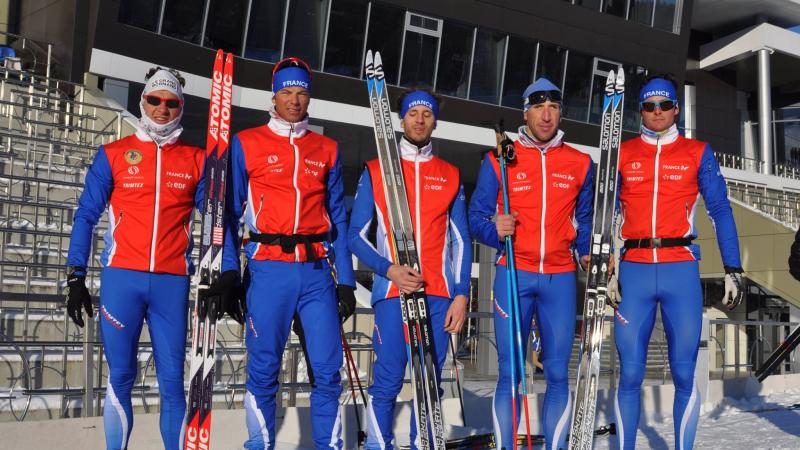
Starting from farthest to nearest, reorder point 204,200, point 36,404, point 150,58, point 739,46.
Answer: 1. point 739,46
2. point 150,58
3. point 36,404
4. point 204,200

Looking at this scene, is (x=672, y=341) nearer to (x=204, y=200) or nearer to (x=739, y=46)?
(x=204, y=200)

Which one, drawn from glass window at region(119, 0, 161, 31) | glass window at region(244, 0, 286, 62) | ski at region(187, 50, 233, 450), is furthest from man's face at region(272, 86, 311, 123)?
glass window at region(244, 0, 286, 62)

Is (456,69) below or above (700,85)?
below

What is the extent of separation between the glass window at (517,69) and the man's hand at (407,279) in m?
17.2

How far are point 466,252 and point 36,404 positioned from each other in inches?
175

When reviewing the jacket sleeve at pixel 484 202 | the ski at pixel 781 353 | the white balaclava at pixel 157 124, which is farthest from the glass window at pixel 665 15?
the white balaclava at pixel 157 124

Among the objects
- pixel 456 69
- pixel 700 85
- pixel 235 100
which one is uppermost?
pixel 700 85

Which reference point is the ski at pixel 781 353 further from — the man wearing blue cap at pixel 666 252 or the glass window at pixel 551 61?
the glass window at pixel 551 61

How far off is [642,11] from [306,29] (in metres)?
11.0

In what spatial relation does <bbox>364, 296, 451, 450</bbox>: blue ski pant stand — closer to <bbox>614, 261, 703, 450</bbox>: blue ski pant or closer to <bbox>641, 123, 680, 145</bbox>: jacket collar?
<bbox>614, 261, 703, 450</bbox>: blue ski pant

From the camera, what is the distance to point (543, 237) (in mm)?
4953

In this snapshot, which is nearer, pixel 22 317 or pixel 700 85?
pixel 22 317

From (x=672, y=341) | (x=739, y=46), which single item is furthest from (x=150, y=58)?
(x=739, y=46)

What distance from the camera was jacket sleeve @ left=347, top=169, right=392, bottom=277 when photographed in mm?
4809
